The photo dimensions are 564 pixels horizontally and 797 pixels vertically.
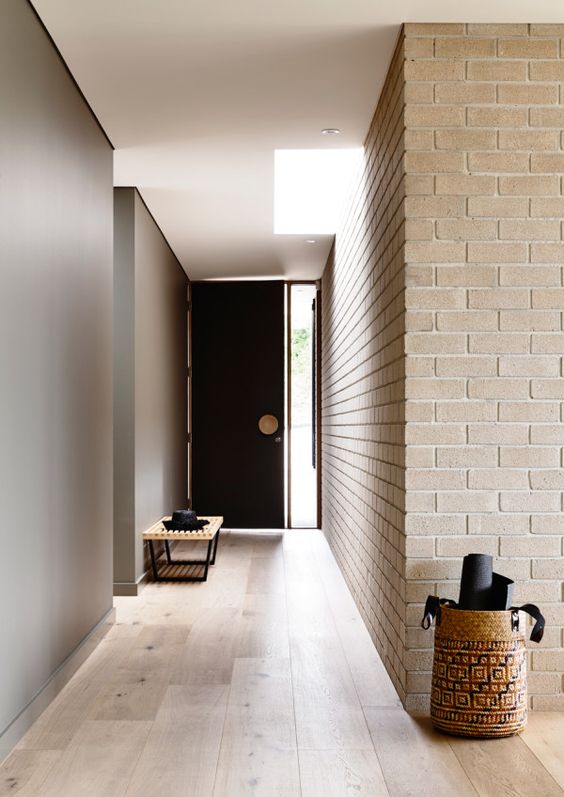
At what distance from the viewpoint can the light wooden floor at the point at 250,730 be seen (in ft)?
8.09

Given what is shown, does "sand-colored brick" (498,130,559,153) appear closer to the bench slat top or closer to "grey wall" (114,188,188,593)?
"grey wall" (114,188,188,593)

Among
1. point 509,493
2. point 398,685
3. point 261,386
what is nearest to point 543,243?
point 509,493

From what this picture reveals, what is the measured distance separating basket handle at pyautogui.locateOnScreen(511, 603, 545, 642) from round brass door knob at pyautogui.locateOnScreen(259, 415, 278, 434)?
5653mm

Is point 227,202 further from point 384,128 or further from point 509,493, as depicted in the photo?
point 509,493

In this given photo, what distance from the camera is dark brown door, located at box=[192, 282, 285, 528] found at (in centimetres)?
851

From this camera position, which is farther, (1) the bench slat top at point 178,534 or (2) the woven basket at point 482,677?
(1) the bench slat top at point 178,534

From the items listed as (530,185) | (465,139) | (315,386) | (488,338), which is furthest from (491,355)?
(315,386)

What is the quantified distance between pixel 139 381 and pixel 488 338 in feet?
9.62

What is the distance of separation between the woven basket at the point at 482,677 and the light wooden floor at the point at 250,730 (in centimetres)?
6

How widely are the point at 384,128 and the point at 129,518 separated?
2.81m

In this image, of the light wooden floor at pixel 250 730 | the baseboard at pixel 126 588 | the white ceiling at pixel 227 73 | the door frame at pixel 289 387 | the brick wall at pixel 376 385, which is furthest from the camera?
the door frame at pixel 289 387

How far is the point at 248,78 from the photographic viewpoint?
3705 mm

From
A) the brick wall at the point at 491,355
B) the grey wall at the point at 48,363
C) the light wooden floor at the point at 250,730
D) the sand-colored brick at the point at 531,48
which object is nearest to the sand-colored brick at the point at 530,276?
the brick wall at the point at 491,355

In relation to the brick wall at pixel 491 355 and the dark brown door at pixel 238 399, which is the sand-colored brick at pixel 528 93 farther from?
the dark brown door at pixel 238 399
